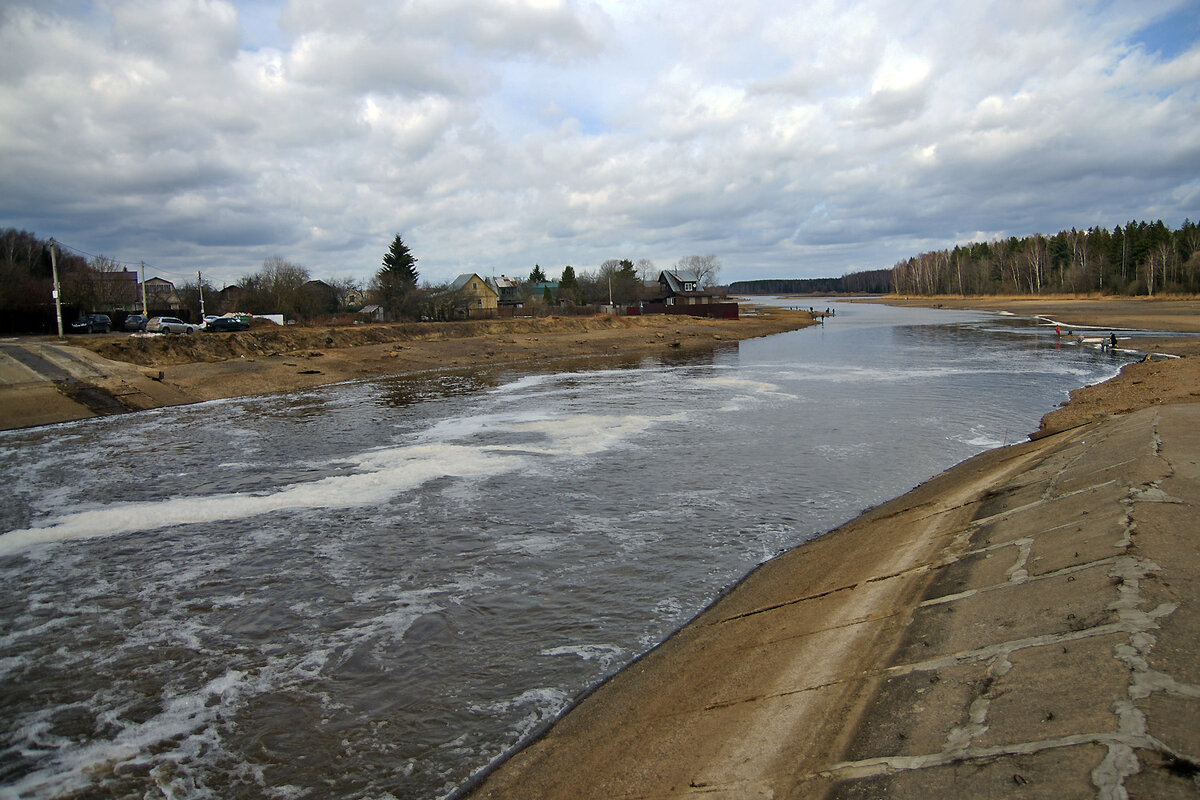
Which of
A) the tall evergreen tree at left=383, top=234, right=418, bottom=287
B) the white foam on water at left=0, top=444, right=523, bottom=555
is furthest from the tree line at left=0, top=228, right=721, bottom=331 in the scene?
the white foam on water at left=0, top=444, right=523, bottom=555

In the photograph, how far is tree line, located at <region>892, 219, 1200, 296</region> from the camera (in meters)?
106

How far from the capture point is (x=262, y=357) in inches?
1774

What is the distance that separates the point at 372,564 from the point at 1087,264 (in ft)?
490

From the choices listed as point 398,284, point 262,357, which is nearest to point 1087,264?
point 398,284

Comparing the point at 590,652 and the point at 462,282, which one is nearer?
the point at 590,652

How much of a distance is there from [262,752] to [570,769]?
3.13 metres

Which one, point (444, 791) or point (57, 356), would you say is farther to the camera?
point (57, 356)

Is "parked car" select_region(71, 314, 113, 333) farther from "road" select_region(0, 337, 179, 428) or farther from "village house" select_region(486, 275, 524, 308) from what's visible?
"village house" select_region(486, 275, 524, 308)

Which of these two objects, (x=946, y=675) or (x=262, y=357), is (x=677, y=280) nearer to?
(x=262, y=357)

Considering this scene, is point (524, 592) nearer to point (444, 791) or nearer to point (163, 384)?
point (444, 791)

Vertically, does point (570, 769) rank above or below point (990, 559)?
below

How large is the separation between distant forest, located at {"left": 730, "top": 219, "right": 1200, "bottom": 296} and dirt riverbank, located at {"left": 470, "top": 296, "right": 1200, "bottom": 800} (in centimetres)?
12111

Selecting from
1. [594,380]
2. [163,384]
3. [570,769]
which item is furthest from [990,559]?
[163,384]

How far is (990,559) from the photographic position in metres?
7.96
